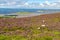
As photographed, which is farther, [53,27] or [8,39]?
[53,27]

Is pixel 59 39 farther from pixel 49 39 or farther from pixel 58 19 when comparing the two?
pixel 58 19

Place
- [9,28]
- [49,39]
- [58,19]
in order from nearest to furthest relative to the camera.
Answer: [49,39] → [9,28] → [58,19]

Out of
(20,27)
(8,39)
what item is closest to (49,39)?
(8,39)

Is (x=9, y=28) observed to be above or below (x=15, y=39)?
below

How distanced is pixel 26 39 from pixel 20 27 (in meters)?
13.1

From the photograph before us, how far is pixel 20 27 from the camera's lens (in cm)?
3975

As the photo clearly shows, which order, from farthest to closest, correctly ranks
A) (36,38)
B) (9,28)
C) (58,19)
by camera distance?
1. (58,19)
2. (9,28)
3. (36,38)

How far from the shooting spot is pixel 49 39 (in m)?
25.4

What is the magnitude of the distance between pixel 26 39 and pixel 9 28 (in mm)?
13176

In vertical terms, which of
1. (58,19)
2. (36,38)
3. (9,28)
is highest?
(36,38)

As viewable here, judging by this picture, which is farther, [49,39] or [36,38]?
[36,38]

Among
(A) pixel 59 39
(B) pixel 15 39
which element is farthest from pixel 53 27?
(B) pixel 15 39

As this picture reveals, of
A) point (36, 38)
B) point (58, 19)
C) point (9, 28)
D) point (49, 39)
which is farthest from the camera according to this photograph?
point (58, 19)

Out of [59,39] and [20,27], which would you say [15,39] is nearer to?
[59,39]
